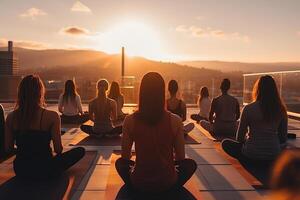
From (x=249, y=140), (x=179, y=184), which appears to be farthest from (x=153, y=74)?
(x=249, y=140)

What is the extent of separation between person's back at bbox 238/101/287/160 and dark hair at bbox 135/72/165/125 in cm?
160

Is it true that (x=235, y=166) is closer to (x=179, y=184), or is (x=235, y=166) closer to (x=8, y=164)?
(x=179, y=184)

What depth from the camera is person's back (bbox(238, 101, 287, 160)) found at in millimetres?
4234

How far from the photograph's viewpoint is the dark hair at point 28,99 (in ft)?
11.9

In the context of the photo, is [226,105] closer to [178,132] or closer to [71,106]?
[71,106]

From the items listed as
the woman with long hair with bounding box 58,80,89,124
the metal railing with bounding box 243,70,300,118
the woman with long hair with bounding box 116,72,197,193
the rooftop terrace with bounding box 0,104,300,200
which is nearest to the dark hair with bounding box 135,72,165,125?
the woman with long hair with bounding box 116,72,197,193

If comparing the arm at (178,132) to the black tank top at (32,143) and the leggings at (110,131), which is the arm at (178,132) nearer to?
the black tank top at (32,143)

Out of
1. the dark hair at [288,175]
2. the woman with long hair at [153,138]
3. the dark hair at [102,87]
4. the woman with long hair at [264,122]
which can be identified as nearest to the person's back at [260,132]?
the woman with long hair at [264,122]

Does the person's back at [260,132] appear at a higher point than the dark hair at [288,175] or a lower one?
lower

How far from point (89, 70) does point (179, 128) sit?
7892 centimetres

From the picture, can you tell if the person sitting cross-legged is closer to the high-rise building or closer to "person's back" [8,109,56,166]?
"person's back" [8,109,56,166]

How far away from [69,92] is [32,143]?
4.20 meters

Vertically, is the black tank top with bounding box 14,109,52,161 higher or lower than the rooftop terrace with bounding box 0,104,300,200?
higher

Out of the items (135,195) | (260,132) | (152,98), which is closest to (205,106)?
(260,132)
